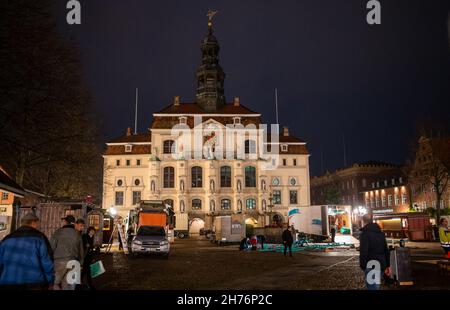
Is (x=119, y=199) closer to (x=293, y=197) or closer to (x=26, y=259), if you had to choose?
(x=293, y=197)

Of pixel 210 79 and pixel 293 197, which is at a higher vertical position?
pixel 210 79

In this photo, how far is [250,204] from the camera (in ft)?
199

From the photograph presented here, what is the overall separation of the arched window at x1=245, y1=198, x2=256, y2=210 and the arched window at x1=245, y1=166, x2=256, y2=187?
2.33 meters

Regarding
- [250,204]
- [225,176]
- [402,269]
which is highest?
[225,176]

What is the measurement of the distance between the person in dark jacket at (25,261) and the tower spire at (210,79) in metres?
59.5

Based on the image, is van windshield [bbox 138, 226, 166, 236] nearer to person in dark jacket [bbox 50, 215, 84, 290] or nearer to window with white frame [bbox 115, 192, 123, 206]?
person in dark jacket [bbox 50, 215, 84, 290]

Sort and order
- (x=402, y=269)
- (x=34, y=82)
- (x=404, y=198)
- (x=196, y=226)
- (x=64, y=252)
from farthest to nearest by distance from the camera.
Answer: (x=404, y=198), (x=196, y=226), (x=34, y=82), (x=402, y=269), (x=64, y=252)

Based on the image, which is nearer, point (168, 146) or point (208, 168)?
point (208, 168)

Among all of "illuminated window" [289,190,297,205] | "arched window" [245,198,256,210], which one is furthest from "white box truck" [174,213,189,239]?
"illuminated window" [289,190,297,205]

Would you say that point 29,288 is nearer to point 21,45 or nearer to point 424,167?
point 21,45

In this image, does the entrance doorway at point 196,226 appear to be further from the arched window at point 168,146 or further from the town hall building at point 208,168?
the arched window at point 168,146

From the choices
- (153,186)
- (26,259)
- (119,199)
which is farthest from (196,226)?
(26,259)

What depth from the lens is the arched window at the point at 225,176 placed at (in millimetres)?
60938

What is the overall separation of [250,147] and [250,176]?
4.60 m
